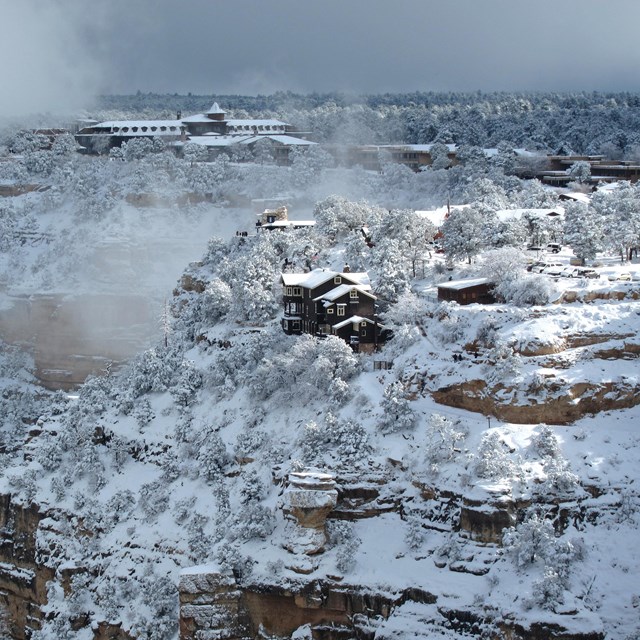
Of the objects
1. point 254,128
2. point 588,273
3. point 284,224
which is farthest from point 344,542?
point 254,128

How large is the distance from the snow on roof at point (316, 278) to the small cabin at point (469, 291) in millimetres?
5687

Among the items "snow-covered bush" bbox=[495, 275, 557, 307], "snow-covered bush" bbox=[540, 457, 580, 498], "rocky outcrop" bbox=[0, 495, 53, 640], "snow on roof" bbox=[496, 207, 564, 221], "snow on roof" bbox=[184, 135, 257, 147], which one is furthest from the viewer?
"snow on roof" bbox=[184, 135, 257, 147]

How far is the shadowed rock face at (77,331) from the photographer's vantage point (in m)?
103

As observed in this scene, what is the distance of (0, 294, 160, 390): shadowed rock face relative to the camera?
103250 millimetres

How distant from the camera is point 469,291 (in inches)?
2844

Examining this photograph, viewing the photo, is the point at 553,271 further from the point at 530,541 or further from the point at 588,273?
the point at 530,541

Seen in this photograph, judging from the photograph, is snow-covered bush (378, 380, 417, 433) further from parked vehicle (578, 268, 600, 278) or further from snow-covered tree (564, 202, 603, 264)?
snow-covered tree (564, 202, 603, 264)

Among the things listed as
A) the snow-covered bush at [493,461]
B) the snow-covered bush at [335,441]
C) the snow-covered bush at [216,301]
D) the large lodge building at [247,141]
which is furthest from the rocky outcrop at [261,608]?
the large lodge building at [247,141]

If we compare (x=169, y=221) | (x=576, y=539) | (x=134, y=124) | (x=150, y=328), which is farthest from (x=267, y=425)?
(x=134, y=124)

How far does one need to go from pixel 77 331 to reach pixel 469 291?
4288 centimetres

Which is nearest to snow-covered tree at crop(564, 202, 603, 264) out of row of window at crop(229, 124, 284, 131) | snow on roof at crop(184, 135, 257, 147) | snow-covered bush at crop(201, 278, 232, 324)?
snow-covered bush at crop(201, 278, 232, 324)

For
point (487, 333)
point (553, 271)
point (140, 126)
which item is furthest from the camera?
point (140, 126)

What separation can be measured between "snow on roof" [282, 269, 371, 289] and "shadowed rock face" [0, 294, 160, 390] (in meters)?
25.3

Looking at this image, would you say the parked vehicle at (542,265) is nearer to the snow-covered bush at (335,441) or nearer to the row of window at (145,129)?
the snow-covered bush at (335,441)
